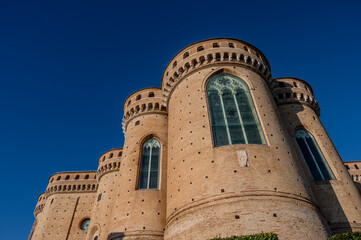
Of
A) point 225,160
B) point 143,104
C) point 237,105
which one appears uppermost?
point 143,104

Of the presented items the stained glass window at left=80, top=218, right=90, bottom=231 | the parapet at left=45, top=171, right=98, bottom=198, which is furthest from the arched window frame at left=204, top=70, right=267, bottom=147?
the stained glass window at left=80, top=218, right=90, bottom=231

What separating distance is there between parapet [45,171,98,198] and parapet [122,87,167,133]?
33.0ft

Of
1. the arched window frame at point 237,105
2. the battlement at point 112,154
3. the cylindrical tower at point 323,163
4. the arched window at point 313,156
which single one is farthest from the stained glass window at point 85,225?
the arched window at point 313,156

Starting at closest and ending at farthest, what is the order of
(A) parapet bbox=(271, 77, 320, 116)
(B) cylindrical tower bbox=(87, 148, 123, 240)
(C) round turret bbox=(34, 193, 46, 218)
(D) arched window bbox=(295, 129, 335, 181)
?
(D) arched window bbox=(295, 129, 335, 181) < (A) parapet bbox=(271, 77, 320, 116) < (B) cylindrical tower bbox=(87, 148, 123, 240) < (C) round turret bbox=(34, 193, 46, 218)

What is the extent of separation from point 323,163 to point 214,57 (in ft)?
27.2

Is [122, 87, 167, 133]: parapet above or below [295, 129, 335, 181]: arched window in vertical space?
above

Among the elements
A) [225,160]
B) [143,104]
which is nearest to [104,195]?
[143,104]

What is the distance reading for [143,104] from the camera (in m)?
17.9

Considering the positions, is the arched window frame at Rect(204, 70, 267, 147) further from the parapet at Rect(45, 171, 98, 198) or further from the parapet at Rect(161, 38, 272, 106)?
the parapet at Rect(45, 171, 98, 198)

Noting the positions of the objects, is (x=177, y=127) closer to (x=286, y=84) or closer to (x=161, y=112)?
(x=161, y=112)

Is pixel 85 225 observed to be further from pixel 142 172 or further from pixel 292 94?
pixel 292 94

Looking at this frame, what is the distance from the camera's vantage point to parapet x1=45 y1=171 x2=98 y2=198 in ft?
84.8

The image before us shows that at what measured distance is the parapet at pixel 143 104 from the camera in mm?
17719

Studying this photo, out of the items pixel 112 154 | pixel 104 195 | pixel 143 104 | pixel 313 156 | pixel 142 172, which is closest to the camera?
pixel 313 156
